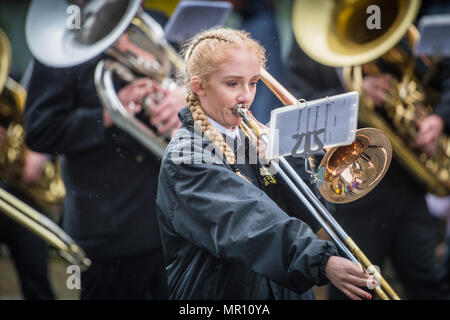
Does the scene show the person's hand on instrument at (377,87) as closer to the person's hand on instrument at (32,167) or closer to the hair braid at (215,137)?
the hair braid at (215,137)

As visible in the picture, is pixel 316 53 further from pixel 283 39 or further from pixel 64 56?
pixel 283 39

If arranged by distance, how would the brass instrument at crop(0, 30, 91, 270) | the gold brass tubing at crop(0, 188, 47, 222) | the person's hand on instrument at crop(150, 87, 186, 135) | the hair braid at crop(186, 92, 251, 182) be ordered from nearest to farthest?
the hair braid at crop(186, 92, 251, 182) → the person's hand on instrument at crop(150, 87, 186, 135) → the brass instrument at crop(0, 30, 91, 270) → the gold brass tubing at crop(0, 188, 47, 222)

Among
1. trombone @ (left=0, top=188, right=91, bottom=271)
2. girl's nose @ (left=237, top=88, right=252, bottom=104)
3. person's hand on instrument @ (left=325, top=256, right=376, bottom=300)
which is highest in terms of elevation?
girl's nose @ (left=237, top=88, right=252, bottom=104)

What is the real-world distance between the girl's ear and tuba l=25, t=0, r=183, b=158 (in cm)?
90

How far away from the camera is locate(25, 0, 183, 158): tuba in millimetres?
2867

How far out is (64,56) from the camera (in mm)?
2861

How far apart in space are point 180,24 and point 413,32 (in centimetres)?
118

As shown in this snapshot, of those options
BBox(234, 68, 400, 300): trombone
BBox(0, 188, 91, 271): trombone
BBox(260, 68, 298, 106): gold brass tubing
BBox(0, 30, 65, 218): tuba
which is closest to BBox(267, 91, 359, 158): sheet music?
BBox(234, 68, 400, 300): trombone

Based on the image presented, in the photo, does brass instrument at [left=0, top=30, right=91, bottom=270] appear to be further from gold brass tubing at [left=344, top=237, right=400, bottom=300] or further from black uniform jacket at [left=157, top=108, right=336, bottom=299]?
gold brass tubing at [left=344, top=237, right=400, bottom=300]

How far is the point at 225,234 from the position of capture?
179 cm

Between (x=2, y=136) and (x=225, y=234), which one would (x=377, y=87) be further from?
(x=2, y=136)

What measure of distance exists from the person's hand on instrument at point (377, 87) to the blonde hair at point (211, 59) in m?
1.42

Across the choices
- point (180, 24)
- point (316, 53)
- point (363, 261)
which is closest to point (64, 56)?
point (180, 24)
